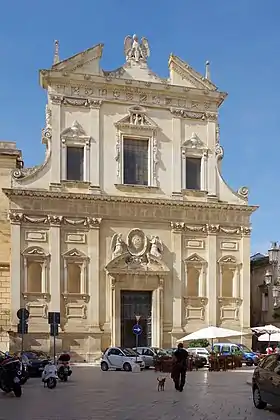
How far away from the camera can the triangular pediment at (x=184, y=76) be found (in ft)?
149

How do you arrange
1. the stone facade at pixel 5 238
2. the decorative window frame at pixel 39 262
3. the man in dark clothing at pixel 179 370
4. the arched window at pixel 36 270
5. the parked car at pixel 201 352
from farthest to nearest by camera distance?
the stone facade at pixel 5 238
the arched window at pixel 36 270
the decorative window frame at pixel 39 262
the parked car at pixel 201 352
the man in dark clothing at pixel 179 370

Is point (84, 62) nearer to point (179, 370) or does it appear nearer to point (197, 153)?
point (197, 153)

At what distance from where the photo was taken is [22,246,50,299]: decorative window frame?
40.6m

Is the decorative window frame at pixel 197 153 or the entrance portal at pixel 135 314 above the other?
the decorative window frame at pixel 197 153

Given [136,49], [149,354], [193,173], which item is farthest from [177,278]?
[136,49]

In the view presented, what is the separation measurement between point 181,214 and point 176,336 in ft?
22.8

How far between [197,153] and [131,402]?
1105 inches

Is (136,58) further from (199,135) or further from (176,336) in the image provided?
(176,336)

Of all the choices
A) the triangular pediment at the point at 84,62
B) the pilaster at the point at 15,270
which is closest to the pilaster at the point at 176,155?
the triangular pediment at the point at 84,62

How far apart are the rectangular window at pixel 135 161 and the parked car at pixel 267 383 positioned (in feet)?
89.9

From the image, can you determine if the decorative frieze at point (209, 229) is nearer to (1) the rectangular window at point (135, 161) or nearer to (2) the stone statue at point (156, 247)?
(2) the stone statue at point (156, 247)

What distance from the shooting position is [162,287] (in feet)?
141

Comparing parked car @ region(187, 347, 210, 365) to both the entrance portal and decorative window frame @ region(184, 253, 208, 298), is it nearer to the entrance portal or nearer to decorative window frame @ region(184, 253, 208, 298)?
the entrance portal

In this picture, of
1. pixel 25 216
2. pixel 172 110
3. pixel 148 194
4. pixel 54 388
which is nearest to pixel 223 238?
pixel 148 194
